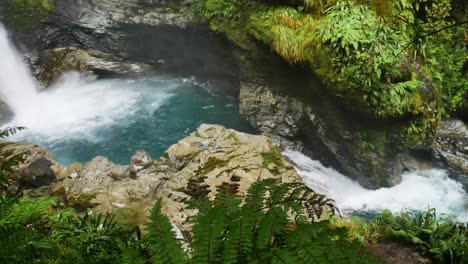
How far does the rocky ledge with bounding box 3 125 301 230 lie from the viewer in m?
5.56

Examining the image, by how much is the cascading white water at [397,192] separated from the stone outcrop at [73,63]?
324 inches

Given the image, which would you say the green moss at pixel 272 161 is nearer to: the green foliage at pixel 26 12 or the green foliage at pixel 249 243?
the green foliage at pixel 249 243

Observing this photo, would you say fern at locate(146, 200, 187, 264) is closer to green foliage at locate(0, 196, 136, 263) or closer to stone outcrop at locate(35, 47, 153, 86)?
green foliage at locate(0, 196, 136, 263)

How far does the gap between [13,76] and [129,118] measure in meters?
4.97

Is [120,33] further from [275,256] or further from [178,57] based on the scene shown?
[275,256]

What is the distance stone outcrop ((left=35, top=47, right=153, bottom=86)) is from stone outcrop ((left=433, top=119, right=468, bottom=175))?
10997 millimetres

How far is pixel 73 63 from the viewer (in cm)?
1324

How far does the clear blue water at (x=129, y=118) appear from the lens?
10211 mm

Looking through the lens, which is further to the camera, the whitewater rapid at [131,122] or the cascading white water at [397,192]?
the whitewater rapid at [131,122]

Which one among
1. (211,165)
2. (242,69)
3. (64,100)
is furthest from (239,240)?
(64,100)

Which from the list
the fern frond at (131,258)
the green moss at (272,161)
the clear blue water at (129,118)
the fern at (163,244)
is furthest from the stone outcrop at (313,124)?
the fern frond at (131,258)

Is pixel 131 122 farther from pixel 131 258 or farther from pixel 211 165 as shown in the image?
pixel 131 258

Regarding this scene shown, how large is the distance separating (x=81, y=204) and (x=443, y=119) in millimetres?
9079

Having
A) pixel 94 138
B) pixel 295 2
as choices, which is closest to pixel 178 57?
pixel 94 138
